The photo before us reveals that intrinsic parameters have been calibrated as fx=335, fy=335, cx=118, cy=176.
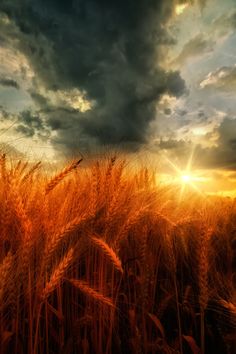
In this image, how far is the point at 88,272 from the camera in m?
2.22

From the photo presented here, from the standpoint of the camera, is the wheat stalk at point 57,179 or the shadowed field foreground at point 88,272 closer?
the shadowed field foreground at point 88,272

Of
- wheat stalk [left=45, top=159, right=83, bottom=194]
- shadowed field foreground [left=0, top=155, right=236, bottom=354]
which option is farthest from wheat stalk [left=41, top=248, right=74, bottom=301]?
wheat stalk [left=45, top=159, right=83, bottom=194]

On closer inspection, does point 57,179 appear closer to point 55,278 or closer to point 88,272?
point 55,278

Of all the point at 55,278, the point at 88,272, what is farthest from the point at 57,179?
the point at 88,272

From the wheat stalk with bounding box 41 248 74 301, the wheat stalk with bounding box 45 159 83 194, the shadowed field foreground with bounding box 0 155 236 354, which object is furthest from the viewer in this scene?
the wheat stalk with bounding box 45 159 83 194

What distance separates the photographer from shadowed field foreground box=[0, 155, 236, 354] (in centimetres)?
168

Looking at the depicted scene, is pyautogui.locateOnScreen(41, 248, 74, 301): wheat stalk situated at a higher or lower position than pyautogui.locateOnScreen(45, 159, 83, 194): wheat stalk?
lower

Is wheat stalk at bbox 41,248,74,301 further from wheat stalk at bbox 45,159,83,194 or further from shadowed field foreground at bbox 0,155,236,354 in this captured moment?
wheat stalk at bbox 45,159,83,194

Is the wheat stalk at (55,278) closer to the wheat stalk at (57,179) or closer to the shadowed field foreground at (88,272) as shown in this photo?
the shadowed field foreground at (88,272)

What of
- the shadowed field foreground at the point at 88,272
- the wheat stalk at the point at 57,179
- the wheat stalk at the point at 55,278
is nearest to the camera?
the wheat stalk at the point at 55,278

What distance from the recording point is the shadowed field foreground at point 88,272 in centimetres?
168

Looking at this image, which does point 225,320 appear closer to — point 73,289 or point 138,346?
point 138,346

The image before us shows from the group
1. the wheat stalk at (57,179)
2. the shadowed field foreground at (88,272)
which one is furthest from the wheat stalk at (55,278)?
the wheat stalk at (57,179)

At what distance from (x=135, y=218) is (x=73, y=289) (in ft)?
2.50
